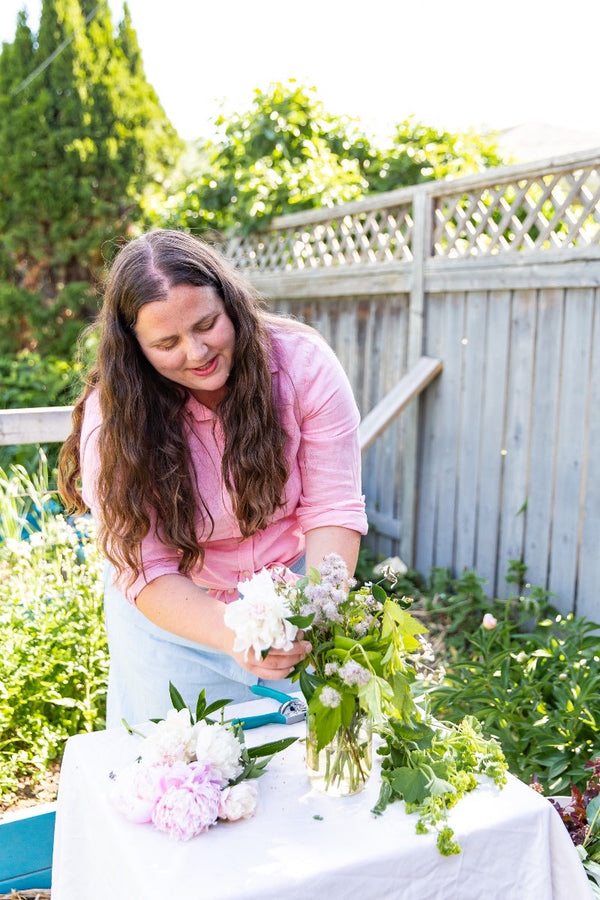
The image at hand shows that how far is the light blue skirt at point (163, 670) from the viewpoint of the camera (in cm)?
182

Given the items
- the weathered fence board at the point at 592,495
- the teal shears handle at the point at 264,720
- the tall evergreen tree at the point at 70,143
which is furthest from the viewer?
the tall evergreen tree at the point at 70,143

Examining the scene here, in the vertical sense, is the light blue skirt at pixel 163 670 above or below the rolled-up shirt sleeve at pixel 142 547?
below

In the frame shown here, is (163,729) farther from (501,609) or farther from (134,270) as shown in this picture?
(501,609)

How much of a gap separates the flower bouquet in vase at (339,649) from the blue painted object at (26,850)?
40.9 inches

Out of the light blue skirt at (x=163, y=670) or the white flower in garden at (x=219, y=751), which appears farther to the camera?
the light blue skirt at (x=163, y=670)

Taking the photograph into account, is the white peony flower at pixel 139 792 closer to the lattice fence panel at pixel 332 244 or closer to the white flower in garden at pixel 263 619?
the white flower in garden at pixel 263 619

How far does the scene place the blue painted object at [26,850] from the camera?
2.01 meters

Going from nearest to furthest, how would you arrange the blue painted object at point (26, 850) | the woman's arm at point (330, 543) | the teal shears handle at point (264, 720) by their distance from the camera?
the teal shears handle at point (264, 720)
the woman's arm at point (330, 543)
the blue painted object at point (26, 850)

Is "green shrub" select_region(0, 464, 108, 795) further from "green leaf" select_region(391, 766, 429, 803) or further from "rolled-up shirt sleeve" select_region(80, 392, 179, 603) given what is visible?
"green leaf" select_region(391, 766, 429, 803)

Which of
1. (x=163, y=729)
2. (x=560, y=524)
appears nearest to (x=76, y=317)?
(x=560, y=524)

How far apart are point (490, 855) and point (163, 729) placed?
51cm

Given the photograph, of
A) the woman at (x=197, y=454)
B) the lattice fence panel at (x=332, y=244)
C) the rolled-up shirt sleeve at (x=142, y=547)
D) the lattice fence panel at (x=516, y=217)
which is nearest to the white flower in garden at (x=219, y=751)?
the woman at (x=197, y=454)

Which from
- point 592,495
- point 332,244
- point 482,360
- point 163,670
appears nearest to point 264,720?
point 163,670

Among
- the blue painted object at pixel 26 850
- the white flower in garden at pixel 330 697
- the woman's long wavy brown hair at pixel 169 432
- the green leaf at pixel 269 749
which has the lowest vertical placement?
the blue painted object at pixel 26 850
